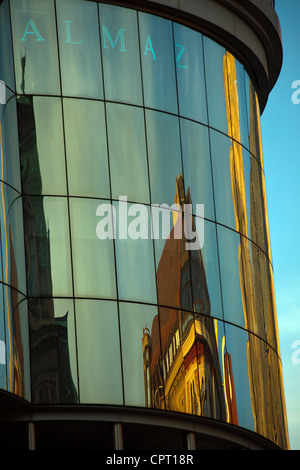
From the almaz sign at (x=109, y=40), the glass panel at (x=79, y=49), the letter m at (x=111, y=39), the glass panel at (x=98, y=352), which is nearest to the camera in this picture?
the glass panel at (x=98, y=352)

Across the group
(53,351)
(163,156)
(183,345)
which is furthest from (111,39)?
(53,351)

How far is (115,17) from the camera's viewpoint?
97.9 feet

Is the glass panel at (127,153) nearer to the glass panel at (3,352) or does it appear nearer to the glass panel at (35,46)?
the glass panel at (35,46)

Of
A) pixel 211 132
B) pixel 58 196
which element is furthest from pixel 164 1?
pixel 58 196

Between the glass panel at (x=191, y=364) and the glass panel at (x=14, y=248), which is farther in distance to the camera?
the glass panel at (x=191, y=364)

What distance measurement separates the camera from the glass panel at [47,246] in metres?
27.0

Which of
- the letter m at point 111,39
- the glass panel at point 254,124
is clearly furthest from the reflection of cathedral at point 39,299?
the glass panel at point 254,124

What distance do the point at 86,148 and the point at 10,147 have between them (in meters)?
1.93

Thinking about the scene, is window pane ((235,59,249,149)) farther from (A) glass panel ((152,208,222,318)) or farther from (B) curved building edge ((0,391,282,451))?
(B) curved building edge ((0,391,282,451))

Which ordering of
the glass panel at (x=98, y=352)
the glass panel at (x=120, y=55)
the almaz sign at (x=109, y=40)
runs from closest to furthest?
the glass panel at (x=98, y=352)
the almaz sign at (x=109, y=40)
the glass panel at (x=120, y=55)

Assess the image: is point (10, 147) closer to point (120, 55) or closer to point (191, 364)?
point (120, 55)

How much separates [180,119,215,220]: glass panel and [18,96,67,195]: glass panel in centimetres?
343

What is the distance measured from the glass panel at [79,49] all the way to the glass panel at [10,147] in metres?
1.52

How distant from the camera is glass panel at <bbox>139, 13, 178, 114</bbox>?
97.1ft
